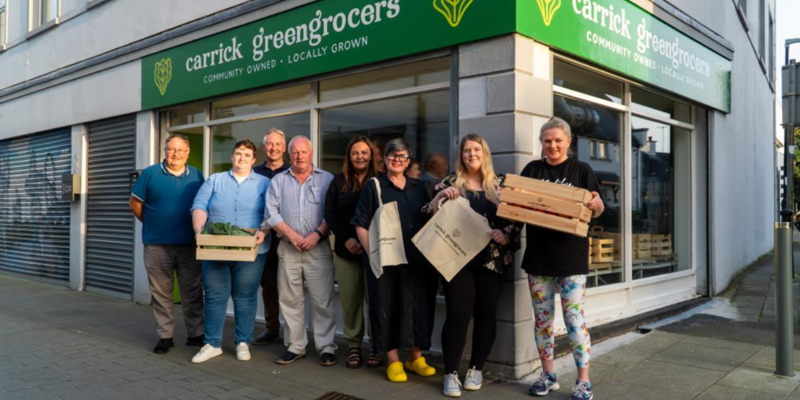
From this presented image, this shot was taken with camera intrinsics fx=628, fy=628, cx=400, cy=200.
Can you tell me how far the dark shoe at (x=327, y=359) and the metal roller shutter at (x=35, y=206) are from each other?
710cm

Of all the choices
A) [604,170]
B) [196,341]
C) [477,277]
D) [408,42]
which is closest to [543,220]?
[477,277]

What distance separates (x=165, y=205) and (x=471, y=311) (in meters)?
3.11

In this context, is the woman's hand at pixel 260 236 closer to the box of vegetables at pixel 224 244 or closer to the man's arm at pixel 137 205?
the box of vegetables at pixel 224 244

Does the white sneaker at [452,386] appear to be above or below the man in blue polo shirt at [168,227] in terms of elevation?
below

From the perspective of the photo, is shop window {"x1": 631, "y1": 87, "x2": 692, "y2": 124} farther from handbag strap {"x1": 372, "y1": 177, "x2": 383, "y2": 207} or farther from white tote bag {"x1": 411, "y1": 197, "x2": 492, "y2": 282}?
handbag strap {"x1": 372, "y1": 177, "x2": 383, "y2": 207}

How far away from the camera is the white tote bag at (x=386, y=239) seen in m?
4.76

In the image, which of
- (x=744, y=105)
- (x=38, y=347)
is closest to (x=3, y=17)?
(x=38, y=347)

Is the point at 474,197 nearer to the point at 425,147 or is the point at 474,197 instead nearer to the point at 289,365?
the point at 425,147

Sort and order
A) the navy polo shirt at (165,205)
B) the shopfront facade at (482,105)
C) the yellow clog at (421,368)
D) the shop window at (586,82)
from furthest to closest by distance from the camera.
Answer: the navy polo shirt at (165,205) → the shop window at (586,82) → the shopfront facade at (482,105) → the yellow clog at (421,368)

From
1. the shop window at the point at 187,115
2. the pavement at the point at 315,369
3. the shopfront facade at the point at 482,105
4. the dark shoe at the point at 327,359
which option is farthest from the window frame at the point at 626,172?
the shop window at the point at 187,115

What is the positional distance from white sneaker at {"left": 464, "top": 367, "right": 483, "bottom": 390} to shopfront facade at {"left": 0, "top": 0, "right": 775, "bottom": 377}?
1.28 ft

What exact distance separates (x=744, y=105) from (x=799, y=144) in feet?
90.8

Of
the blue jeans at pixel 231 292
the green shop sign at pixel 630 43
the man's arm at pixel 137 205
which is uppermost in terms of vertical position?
the green shop sign at pixel 630 43

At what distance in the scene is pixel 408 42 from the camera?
18.7 feet
